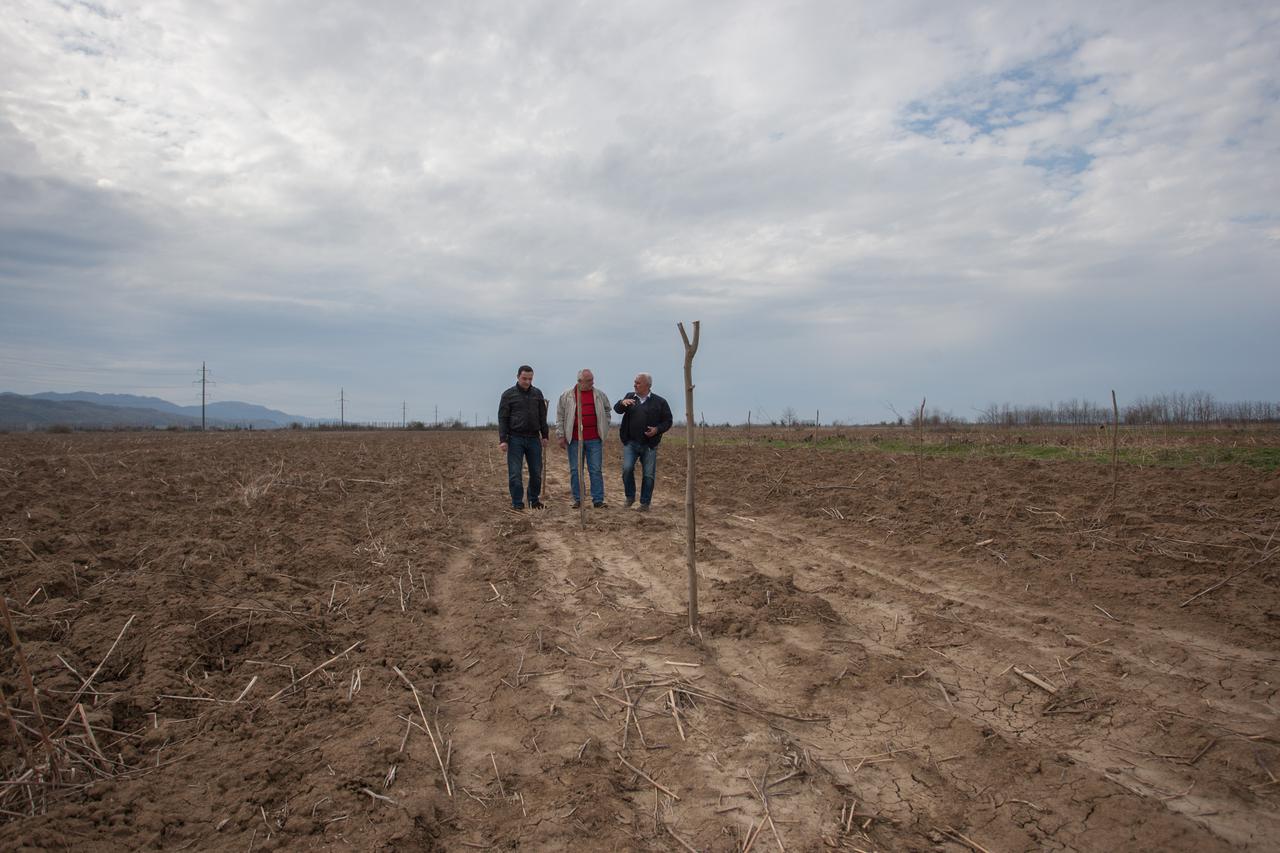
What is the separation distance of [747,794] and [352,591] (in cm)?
403

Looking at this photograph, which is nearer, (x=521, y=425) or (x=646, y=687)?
(x=646, y=687)

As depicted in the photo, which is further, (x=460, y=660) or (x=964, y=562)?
(x=964, y=562)

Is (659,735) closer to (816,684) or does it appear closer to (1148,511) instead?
(816,684)

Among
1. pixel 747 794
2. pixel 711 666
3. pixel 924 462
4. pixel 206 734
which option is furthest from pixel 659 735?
pixel 924 462

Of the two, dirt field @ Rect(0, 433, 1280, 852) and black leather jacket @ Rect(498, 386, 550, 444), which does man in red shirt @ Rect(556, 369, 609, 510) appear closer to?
black leather jacket @ Rect(498, 386, 550, 444)

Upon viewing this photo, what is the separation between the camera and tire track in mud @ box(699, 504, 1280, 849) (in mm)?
2963

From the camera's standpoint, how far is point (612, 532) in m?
8.40

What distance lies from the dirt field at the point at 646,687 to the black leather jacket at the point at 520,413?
6.99 feet

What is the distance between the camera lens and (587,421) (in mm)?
9898

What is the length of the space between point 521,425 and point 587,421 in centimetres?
92

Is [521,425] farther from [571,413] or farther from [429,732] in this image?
[429,732]

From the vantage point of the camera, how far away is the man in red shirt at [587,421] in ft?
32.2

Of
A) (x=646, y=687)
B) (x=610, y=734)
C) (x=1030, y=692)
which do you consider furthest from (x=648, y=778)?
(x=1030, y=692)

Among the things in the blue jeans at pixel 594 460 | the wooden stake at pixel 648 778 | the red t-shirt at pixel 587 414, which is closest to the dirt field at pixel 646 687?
the wooden stake at pixel 648 778
